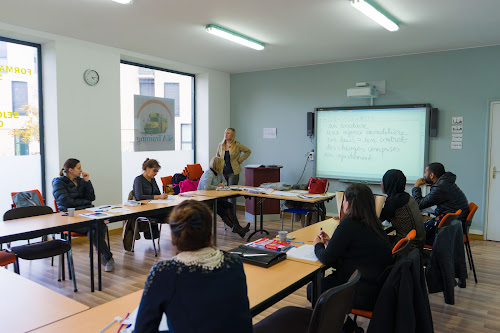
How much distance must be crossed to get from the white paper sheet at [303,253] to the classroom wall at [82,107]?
398cm

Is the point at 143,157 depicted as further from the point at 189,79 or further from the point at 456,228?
the point at 456,228

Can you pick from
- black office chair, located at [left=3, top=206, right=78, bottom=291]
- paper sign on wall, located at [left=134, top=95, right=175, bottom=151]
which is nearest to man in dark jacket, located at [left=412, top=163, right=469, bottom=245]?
black office chair, located at [left=3, top=206, right=78, bottom=291]

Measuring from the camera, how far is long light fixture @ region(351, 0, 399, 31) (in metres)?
3.84

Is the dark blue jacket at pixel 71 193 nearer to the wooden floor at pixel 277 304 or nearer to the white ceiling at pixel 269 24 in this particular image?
the wooden floor at pixel 277 304

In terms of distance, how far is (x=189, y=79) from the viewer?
783 centimetres

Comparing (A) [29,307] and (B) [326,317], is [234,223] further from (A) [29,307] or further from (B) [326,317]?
(B) [326,317]

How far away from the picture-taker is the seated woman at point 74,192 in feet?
14.2

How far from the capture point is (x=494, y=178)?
225 inches

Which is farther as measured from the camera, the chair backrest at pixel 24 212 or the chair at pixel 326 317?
the chair backrest at pixel 24 212

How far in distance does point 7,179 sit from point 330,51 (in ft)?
16.1

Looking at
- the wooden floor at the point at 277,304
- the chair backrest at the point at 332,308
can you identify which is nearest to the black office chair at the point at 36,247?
the wooden floor at the point at 277,304

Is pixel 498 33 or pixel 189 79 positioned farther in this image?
pixel 189 79

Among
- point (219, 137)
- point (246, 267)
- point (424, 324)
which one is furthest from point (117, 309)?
point (219, 137)

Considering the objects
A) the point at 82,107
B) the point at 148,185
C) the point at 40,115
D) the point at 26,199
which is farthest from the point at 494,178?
the point at 40,115
